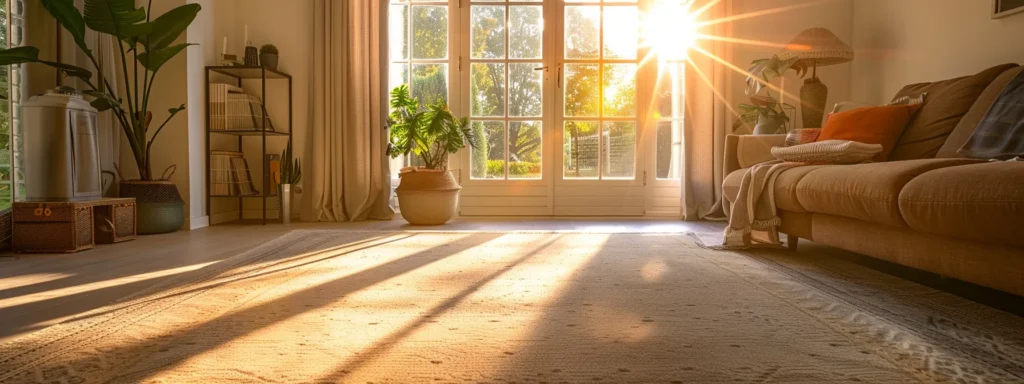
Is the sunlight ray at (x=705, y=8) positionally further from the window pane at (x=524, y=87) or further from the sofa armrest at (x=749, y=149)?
the sofa armrest at (x=749, y=149)

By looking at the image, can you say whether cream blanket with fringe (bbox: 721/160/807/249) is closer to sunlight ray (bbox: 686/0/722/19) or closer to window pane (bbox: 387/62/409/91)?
sunlight ray (bbox: 686/0/722/19)

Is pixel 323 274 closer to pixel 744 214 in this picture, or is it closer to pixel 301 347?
pixel 301 347

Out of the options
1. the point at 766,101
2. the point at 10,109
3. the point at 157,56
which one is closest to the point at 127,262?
the point at 10,109

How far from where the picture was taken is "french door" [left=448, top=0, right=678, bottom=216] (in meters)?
4.61

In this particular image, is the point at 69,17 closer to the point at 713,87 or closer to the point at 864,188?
the point at 864,188

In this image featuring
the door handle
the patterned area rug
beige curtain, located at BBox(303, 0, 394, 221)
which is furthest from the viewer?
the door handle

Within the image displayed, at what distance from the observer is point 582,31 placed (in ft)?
15.1

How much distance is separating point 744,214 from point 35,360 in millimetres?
2384

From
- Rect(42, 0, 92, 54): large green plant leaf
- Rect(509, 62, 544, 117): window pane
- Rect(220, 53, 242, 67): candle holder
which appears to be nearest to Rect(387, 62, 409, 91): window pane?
Rect(509, 62, 544, 117): window pane

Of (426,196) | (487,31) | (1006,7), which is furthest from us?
(487,31)

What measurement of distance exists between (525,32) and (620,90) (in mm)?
806

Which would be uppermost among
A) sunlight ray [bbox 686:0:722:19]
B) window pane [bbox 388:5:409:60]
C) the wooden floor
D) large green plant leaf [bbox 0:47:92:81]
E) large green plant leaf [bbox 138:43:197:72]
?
sunlight ray [bbox 686:0:722:19]

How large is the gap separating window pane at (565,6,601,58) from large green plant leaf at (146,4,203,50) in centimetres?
241

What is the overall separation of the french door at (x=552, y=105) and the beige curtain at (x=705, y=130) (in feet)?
0.96
